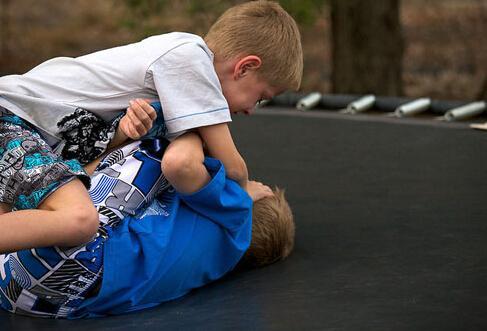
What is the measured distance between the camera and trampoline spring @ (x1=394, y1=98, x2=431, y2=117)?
155 inches

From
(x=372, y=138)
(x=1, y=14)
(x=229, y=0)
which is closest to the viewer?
(x=372, y=138)

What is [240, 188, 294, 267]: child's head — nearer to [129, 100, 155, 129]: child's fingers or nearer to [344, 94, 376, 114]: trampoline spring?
[129, 100, 155, 129]: child's fingers

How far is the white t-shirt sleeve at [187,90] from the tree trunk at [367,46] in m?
3.05

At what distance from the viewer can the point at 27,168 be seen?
1893 millimetres

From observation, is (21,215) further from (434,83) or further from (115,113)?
(434,83)

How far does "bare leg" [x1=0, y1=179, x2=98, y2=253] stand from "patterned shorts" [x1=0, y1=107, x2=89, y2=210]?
4cm

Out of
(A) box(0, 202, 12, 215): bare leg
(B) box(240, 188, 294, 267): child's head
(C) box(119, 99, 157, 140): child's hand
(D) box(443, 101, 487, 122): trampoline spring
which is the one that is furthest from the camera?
(D) box(443, 101, 487, 122): trampoline spring

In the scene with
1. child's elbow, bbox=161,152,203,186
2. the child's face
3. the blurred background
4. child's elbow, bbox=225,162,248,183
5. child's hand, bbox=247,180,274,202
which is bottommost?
the blurred background

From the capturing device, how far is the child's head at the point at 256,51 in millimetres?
2039

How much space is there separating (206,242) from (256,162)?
3.96 feet

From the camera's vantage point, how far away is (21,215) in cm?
181

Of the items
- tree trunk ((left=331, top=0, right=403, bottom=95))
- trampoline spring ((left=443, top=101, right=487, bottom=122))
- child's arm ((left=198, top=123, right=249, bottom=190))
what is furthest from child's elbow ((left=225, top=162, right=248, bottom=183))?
tree trunk ((left=331, top=0, right=403, bottom=95))

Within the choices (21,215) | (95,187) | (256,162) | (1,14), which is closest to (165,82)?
(95,187)

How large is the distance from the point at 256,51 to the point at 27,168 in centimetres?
50
